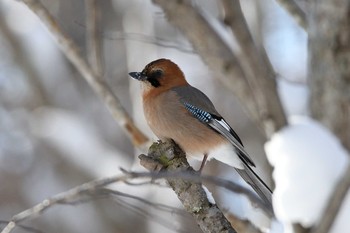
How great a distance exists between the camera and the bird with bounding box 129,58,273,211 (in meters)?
4.00

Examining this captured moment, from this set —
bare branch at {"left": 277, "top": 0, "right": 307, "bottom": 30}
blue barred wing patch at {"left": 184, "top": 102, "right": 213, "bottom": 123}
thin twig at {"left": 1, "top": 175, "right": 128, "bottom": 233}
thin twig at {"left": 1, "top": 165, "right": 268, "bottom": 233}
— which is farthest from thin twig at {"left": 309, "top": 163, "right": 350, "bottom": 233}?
blue barred wing patch at {"left": 184, "top": 102, "right": 213, "bottom": 123}

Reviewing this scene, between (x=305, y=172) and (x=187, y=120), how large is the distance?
6.99 ft

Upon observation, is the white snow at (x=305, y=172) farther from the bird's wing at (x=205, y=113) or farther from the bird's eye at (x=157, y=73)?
the bird's eye at (x=157, y=73)

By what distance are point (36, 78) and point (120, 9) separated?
2.07 meters

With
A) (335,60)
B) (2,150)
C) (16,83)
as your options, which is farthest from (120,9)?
(335,60)

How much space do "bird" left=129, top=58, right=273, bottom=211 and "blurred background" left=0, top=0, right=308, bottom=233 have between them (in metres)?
2.33

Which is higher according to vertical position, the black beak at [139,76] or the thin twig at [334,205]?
the black beak at [139,76]

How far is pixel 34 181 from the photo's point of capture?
846cm

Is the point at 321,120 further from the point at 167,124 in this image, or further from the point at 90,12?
the point at 90,12

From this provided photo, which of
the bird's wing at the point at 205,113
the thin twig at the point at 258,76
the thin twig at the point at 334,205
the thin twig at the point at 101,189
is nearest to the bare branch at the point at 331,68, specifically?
the thin twig at the point at 258,76

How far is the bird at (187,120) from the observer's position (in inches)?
158

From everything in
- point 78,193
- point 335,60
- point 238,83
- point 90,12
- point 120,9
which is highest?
point 120,9

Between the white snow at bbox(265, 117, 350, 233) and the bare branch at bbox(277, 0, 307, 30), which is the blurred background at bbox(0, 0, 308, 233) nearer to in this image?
the bare branch at bbox(277, 0, 307, 30)

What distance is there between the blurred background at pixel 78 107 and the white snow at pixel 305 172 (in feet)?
14.2
